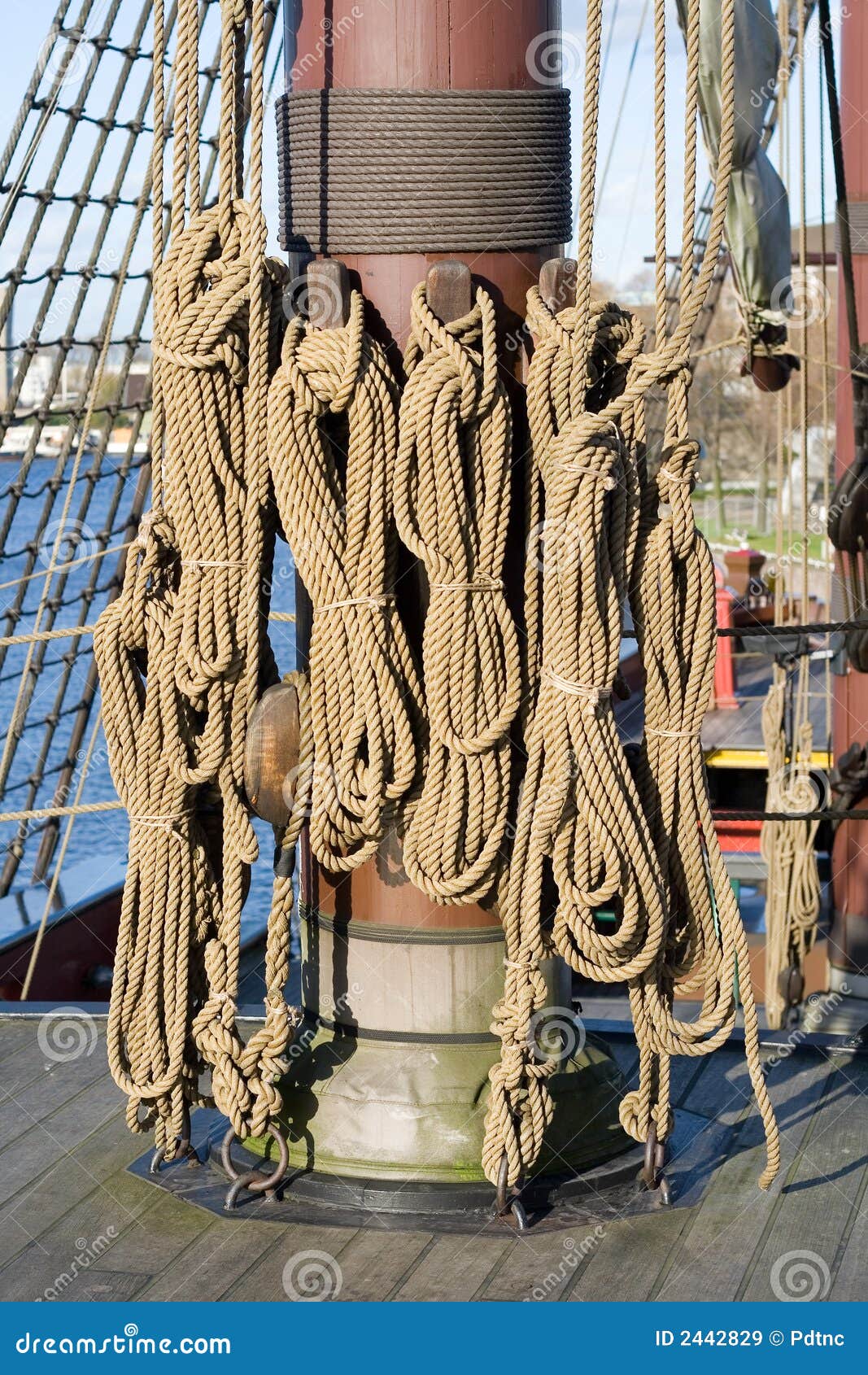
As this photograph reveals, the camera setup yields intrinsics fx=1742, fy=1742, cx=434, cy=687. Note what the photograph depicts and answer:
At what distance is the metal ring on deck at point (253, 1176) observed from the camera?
296cm

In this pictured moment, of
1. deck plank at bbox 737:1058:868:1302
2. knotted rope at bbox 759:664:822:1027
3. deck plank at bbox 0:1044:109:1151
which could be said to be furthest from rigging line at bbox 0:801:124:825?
knotted rope at bbox 759:664:822:1027

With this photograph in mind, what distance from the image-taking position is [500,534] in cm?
281

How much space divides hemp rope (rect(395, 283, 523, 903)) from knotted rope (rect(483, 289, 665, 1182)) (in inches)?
2.7

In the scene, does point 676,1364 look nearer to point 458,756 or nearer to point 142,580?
point 458,756

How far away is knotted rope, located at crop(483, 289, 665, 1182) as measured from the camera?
8.96ft

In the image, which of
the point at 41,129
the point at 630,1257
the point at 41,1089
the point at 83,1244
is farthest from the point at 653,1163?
the point at 41,129

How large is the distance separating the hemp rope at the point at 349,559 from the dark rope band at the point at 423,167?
140mm

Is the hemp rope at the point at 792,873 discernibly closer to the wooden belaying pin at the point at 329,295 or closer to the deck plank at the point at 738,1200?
the deck plank at the point at 738,1200

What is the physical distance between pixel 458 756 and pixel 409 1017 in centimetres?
50

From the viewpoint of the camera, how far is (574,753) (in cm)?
276

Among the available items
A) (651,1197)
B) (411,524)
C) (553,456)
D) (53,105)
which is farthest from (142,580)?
(53,105)

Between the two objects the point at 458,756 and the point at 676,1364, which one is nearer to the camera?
the point at 676,1364

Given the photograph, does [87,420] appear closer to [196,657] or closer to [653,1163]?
[196,657]

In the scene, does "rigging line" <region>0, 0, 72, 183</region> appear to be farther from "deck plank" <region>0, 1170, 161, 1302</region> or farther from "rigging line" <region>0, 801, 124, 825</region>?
"deck plank" <region>0, 1170, 161, 1302</region>
